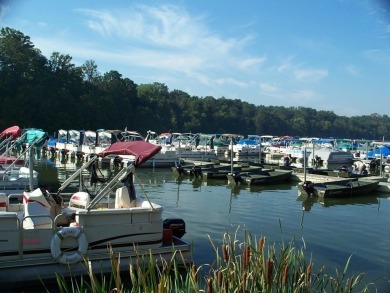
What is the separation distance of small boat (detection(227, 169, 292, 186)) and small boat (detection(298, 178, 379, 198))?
15.0 ft

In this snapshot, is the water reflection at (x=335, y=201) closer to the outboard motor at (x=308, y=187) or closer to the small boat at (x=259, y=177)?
the outboard motor at (x=308, y=187)

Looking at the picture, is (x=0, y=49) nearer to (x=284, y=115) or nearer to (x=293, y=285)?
(x=293, y=285)

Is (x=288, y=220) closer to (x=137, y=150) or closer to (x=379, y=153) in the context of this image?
(x=137, y=150)

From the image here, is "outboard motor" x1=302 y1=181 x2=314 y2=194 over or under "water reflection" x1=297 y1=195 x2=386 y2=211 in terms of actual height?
over

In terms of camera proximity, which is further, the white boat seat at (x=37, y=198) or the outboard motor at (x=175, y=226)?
the outboard motor at (x=175, y=226)

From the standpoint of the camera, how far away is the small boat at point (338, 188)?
24.7 metres

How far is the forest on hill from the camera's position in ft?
251

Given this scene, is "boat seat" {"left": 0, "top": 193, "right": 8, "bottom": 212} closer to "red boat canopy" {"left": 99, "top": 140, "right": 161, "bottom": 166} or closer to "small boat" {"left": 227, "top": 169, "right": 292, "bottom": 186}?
Result: "red boat canopy" {"left": 99, "top": 140, "right": 161, "bottom": 166}

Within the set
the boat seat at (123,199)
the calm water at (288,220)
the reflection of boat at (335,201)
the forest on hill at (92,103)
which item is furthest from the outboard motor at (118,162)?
the forest on hill at (92,103)

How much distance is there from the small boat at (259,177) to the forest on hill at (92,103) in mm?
50464

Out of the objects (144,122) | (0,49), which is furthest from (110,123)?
(0,49)

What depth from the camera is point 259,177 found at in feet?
98.3

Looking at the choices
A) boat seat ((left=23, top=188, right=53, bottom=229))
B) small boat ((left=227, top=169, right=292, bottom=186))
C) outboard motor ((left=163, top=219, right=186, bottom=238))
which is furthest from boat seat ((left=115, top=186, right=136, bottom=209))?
small boat ((left=227, top=169, right=292, bottom=186))

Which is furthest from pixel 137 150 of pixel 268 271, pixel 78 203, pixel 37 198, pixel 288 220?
pixel 288 220
